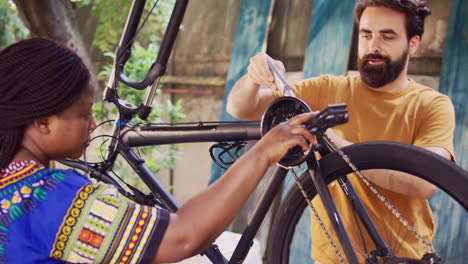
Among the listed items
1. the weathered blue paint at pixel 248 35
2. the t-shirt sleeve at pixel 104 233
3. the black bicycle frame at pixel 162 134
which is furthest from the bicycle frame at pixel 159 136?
the weathered blue paint at pixel 248 35

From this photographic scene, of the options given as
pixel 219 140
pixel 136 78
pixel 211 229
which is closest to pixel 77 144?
pixel 211 229

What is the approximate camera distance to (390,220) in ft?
3.38

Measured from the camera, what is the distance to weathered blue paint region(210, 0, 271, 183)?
2027mm

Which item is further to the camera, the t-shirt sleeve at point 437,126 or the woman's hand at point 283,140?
the t-shirt sleeve at point 437,126

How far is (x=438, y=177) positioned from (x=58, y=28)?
1.96m

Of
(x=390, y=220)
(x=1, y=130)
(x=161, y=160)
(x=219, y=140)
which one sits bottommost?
(x=161, y=160)

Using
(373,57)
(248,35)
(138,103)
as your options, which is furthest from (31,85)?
(138,103)

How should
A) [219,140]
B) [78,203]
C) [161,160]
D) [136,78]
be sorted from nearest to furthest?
[78,203], [219,140], [136,78], [161,160]

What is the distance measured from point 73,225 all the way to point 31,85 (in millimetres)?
237

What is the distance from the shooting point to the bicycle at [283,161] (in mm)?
859

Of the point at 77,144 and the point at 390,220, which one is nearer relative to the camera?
the point at 77,144

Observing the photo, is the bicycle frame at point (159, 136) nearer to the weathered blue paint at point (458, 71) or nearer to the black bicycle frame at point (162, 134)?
the black bicycle frame at point (162, 134)

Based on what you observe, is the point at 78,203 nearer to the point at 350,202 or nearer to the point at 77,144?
the point at 77,144

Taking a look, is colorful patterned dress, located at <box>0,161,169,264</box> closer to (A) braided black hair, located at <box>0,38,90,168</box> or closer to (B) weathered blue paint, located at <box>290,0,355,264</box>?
(A) braided black hair, located at <box>0,38,90,168</box>
